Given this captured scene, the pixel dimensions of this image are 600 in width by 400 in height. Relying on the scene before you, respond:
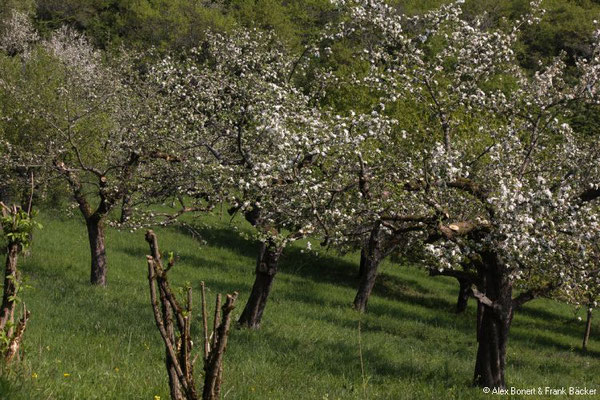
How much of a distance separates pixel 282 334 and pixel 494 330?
611cm

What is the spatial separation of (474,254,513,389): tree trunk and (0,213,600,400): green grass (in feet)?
1.87

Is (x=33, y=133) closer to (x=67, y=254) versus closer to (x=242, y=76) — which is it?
(x=67, y=254)

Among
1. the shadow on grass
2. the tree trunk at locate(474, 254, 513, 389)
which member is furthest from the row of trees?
the shadow on grass

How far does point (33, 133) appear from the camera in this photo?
84.2ft

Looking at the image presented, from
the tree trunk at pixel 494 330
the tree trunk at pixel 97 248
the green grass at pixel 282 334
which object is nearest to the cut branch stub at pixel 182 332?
the green grass at pixel 282 334

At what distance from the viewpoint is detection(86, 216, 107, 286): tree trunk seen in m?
22.5

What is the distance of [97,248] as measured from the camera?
2255 centimetres

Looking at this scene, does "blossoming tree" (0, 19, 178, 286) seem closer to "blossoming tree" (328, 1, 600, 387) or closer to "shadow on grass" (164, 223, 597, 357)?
"shadow on grass" (164, 223, 597, 357)

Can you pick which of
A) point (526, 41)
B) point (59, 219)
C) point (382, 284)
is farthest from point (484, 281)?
point (526, 41)

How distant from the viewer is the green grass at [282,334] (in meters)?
10.6

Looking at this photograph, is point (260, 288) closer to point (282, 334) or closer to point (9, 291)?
point (282, 334)

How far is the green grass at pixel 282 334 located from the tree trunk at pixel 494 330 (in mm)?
571

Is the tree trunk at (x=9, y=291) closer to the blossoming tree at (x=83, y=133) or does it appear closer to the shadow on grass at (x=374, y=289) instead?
the blossoming tree at (x=83, y=133)

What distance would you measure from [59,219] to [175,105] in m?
17.1
